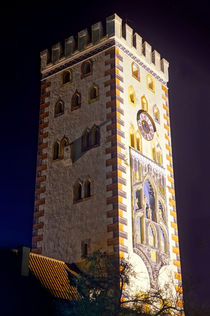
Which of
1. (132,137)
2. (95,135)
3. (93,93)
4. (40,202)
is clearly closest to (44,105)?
(93,93)

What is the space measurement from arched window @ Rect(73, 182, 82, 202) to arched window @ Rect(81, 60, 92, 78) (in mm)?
6046

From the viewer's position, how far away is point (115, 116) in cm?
2697

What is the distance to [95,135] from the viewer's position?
90.4ft

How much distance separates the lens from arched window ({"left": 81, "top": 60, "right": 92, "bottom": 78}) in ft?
97.2

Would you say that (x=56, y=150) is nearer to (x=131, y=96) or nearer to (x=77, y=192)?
(x=77, y=192)

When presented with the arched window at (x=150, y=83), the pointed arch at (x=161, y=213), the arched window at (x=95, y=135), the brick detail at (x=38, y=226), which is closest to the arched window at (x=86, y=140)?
the arched window at (x=95, y=135)

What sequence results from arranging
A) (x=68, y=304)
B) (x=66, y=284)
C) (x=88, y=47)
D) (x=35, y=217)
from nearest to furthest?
(x=68, y=304), (x=66, y=284), (x=35, y=217), (x=88, y=47)

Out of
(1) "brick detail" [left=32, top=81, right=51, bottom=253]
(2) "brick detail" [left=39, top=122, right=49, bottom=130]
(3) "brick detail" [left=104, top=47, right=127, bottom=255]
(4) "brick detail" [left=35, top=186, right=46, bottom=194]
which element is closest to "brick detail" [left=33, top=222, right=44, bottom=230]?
(1) "brick detail" [left=32, top=81, right=51, bottom=253]

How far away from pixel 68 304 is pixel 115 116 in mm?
9380

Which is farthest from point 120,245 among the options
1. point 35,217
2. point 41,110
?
point 41,110

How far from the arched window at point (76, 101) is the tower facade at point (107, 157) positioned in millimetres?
62

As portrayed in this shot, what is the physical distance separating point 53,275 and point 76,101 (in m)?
9.62

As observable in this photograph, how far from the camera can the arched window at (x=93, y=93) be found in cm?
2848

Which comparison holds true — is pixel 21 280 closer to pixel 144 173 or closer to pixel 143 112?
pixel 144 173
